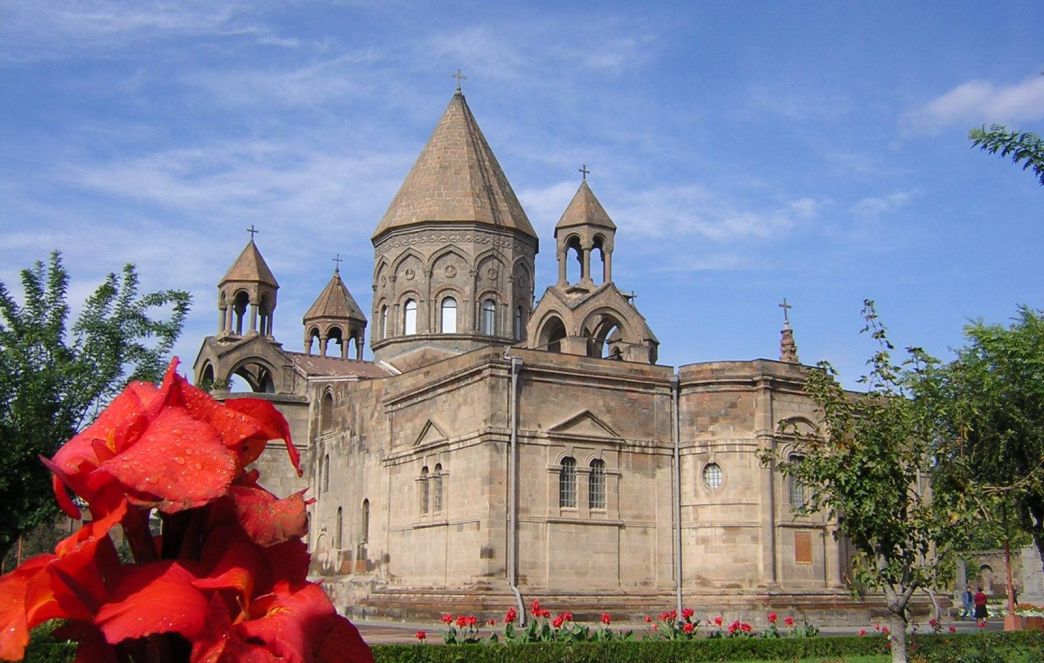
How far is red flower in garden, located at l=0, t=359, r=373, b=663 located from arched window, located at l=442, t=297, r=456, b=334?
119 feet

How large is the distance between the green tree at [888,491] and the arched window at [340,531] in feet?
69.6

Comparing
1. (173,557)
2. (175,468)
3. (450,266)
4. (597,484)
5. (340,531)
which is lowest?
(340,531)

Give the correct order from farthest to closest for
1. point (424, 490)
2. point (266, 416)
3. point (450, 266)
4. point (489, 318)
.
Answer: point (489, 318) → point (450, 266) → point (424, 490) → point (266, 416)

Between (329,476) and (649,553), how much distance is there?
1272 centimetres

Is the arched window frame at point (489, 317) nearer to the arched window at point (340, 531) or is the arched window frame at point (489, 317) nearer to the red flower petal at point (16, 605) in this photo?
the arched window at point (340, 531)

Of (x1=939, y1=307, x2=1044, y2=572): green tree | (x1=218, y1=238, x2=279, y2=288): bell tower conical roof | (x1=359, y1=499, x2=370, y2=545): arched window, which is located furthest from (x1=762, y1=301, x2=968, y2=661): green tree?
(x1=218, y1=238, x2=279, y2=288): bell tower conical roof

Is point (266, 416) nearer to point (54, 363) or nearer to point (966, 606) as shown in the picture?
point (54, 363)

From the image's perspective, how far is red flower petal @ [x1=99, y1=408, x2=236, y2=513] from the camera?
182cm

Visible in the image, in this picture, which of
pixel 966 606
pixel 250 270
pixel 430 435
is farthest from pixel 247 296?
pixel 966 606

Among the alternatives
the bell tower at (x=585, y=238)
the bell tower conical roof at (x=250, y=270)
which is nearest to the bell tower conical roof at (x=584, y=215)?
the bell tower at (x=585, y=238)

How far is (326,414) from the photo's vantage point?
123 feet

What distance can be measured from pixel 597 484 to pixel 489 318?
11526mm

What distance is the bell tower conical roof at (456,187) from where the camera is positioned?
38.7m

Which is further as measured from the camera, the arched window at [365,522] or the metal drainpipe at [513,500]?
the arched window at [365,522]
